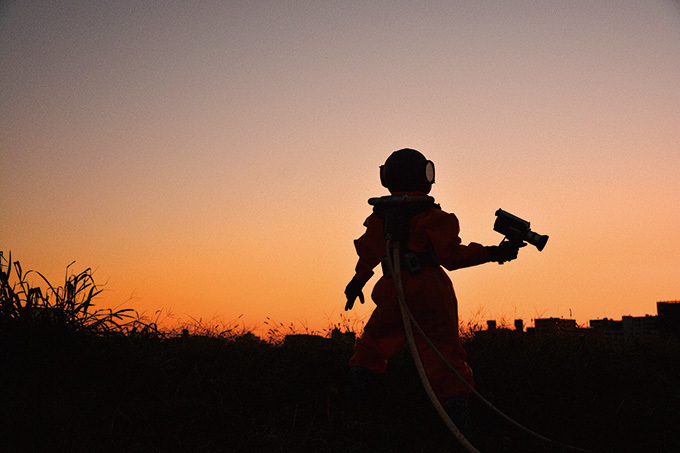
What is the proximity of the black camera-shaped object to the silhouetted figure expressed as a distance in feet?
0.26

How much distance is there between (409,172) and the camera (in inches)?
181

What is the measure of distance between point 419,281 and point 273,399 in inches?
57.7

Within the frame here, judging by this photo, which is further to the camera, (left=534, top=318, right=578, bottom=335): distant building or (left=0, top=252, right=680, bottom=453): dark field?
(left=534, top=318, right=578, bottom=335): distant building

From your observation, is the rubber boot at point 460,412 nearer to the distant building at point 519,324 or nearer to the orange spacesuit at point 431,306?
the orange spacesuit at point 431,306

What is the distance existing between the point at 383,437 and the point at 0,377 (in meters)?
2.95

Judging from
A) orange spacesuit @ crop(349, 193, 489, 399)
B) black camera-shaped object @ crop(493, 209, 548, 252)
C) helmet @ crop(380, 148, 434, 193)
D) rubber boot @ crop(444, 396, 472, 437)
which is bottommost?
rubber boot @ crop(444, 396, 472, 437)

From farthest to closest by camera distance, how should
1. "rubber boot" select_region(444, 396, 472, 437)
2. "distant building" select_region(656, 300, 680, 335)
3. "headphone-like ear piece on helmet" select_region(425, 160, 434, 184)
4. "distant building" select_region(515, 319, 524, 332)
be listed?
"distant building" select_region(656, 300, 680, 335), "distant building" select_region(515, 319, 524, 332), "headphone-like ear piece on helmet" select_region(425, 160, 434, 184), "rubber boot" select_region(444, 396, 472, 437)

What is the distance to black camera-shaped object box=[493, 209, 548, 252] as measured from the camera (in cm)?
404

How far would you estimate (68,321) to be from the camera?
16.8 feet

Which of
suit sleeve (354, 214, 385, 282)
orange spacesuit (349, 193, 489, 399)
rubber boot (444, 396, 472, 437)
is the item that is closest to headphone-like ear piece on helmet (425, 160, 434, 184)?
orange spacesuit (349, 193, 489, 399)

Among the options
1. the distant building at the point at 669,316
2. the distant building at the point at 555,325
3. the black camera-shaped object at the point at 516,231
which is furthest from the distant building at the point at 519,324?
the distant building at the point at 669,316

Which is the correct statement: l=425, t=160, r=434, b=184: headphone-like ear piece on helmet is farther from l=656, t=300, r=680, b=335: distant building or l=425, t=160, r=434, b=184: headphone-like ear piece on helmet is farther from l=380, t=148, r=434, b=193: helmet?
l=656, t=300, r=680, b=335: distant building

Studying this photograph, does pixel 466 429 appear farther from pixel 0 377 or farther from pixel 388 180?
pixel 0 377

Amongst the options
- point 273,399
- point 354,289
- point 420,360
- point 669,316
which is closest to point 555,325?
point 354,289
